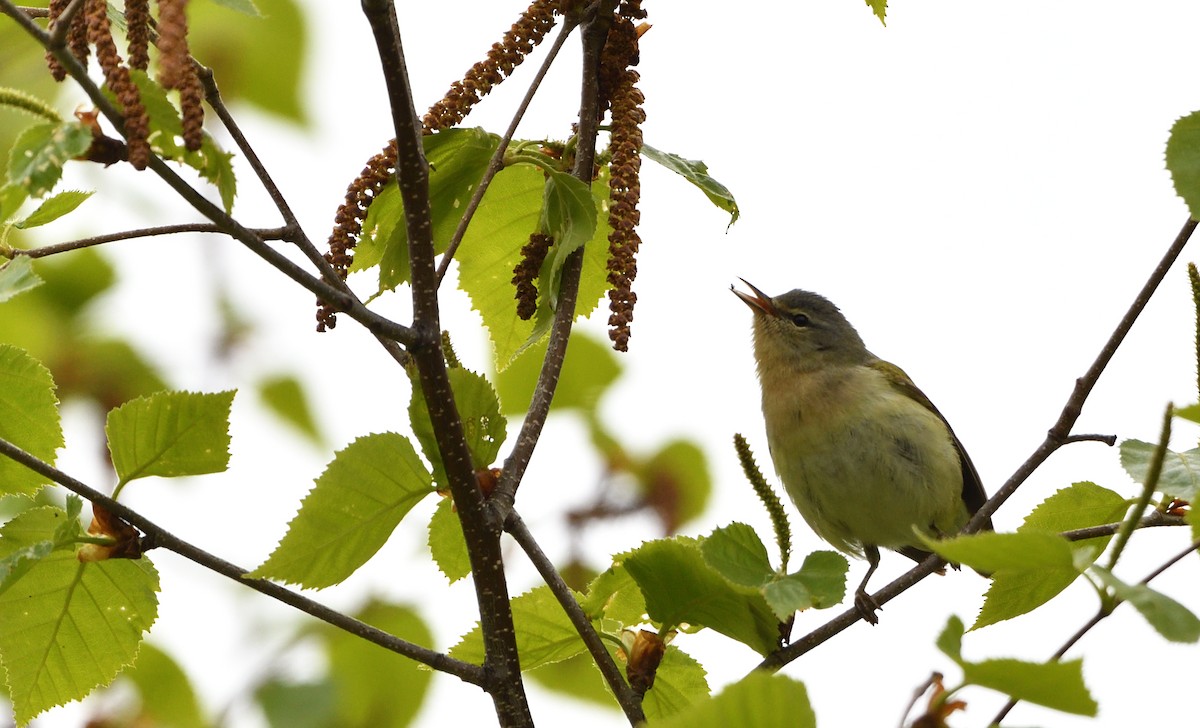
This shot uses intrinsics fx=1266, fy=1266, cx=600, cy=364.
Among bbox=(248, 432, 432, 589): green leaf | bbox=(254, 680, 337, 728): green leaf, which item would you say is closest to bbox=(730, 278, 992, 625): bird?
bbox=(254, 680, 337, 728): green leaf

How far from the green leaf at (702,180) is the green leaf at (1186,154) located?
936 millimetres

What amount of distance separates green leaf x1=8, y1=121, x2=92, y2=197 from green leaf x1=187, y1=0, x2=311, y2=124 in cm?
148

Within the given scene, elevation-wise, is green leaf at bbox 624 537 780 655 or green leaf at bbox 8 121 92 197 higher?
green leaf at bbox 8 121 92 197

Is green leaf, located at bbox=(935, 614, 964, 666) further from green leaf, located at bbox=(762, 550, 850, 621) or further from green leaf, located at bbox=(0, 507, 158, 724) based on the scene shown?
green leaf, located at bbox=(0, 507, 158, 724)

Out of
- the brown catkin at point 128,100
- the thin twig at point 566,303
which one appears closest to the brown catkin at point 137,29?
the brown catkin at point 128,100

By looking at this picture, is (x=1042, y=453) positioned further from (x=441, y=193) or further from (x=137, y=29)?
(x=137, y=29)

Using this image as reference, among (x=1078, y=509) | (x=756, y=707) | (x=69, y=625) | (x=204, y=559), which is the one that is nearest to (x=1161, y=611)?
(x=756, y=707)

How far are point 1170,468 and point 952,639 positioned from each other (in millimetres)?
913

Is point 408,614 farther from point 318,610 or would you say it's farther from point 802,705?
point 802,705

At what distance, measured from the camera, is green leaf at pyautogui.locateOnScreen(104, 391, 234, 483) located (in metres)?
2.22

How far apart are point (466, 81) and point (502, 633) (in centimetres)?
109

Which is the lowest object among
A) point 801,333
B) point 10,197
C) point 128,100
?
point 10,197

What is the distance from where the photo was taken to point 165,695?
3.55 meters

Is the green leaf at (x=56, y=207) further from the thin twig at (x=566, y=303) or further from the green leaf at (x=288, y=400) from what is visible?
the green leaf at (x=288, y=400)
